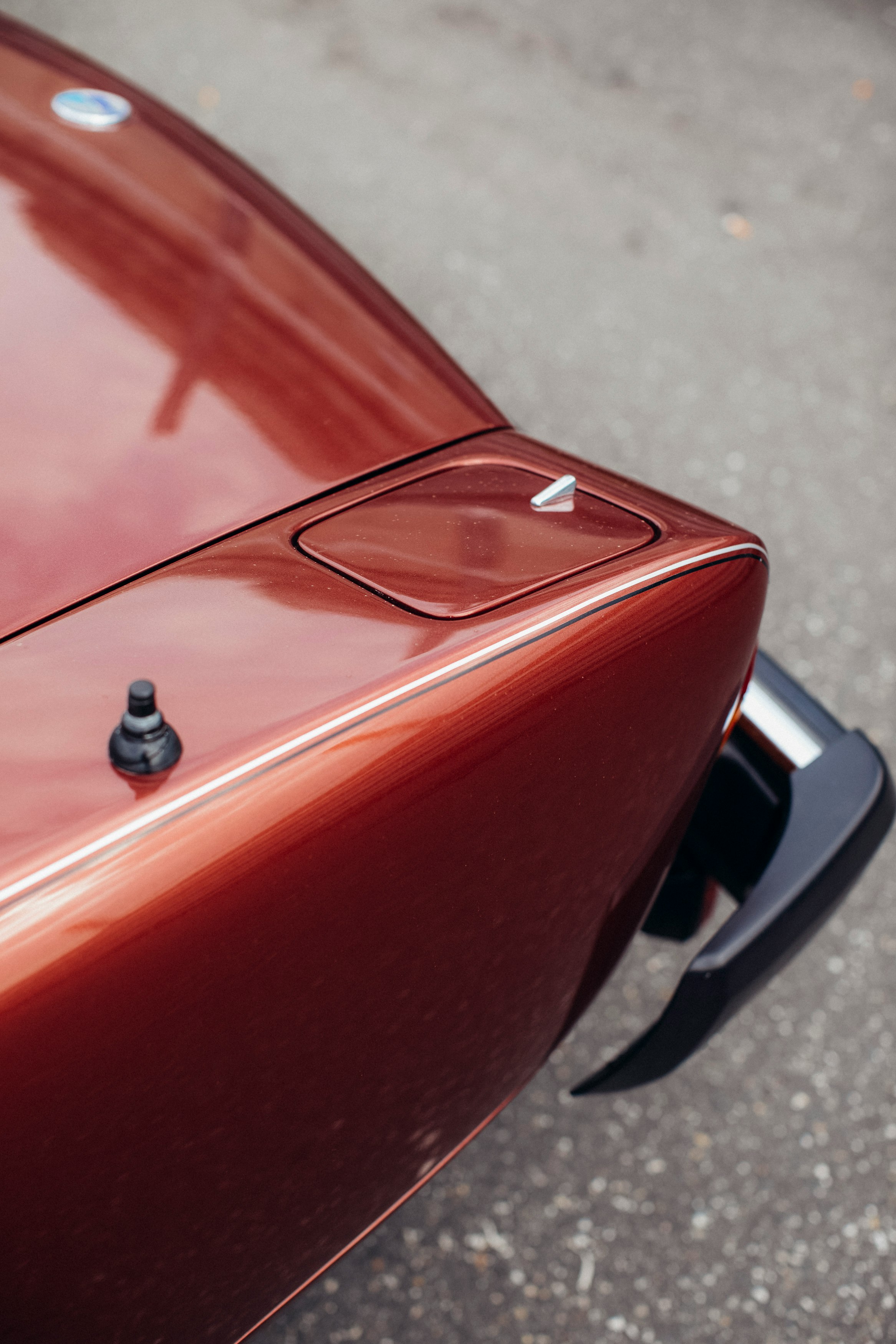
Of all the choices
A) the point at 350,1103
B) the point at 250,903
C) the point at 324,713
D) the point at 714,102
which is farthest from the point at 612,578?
the point at 714,102

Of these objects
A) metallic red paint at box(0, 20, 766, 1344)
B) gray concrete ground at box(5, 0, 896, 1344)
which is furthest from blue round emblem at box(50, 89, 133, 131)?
gray concrete ground at box(5, 0, 896, 1344)

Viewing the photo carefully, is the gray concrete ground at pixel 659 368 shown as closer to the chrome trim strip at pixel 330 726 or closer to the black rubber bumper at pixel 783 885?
the black rubber bumper at pixel 783 885

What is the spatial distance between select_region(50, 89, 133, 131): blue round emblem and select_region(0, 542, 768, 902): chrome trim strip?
3.66 ft

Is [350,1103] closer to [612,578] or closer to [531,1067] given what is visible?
[531,1067]

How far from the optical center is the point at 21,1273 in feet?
2.81

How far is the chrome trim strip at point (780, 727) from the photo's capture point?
148 cm

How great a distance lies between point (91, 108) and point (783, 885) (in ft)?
4.89

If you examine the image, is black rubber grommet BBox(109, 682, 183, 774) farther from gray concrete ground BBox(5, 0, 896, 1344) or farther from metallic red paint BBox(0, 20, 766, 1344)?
gray concrete ground BBox(5, 0, 896, 1344)

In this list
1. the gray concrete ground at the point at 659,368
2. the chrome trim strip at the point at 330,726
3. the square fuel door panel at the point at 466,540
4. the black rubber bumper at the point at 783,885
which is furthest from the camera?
the gray concrete ground at the point at 659,368

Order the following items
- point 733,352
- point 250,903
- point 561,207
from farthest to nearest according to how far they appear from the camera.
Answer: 1. point 561,207
2. point 733,352
3. point 250,903

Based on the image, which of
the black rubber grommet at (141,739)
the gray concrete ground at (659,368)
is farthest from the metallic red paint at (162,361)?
the gray concrete ground at (659,368)

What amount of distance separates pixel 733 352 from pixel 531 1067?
268 centimetres

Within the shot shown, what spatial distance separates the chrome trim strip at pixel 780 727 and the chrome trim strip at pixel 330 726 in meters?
0.47

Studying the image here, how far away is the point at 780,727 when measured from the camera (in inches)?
59.3
